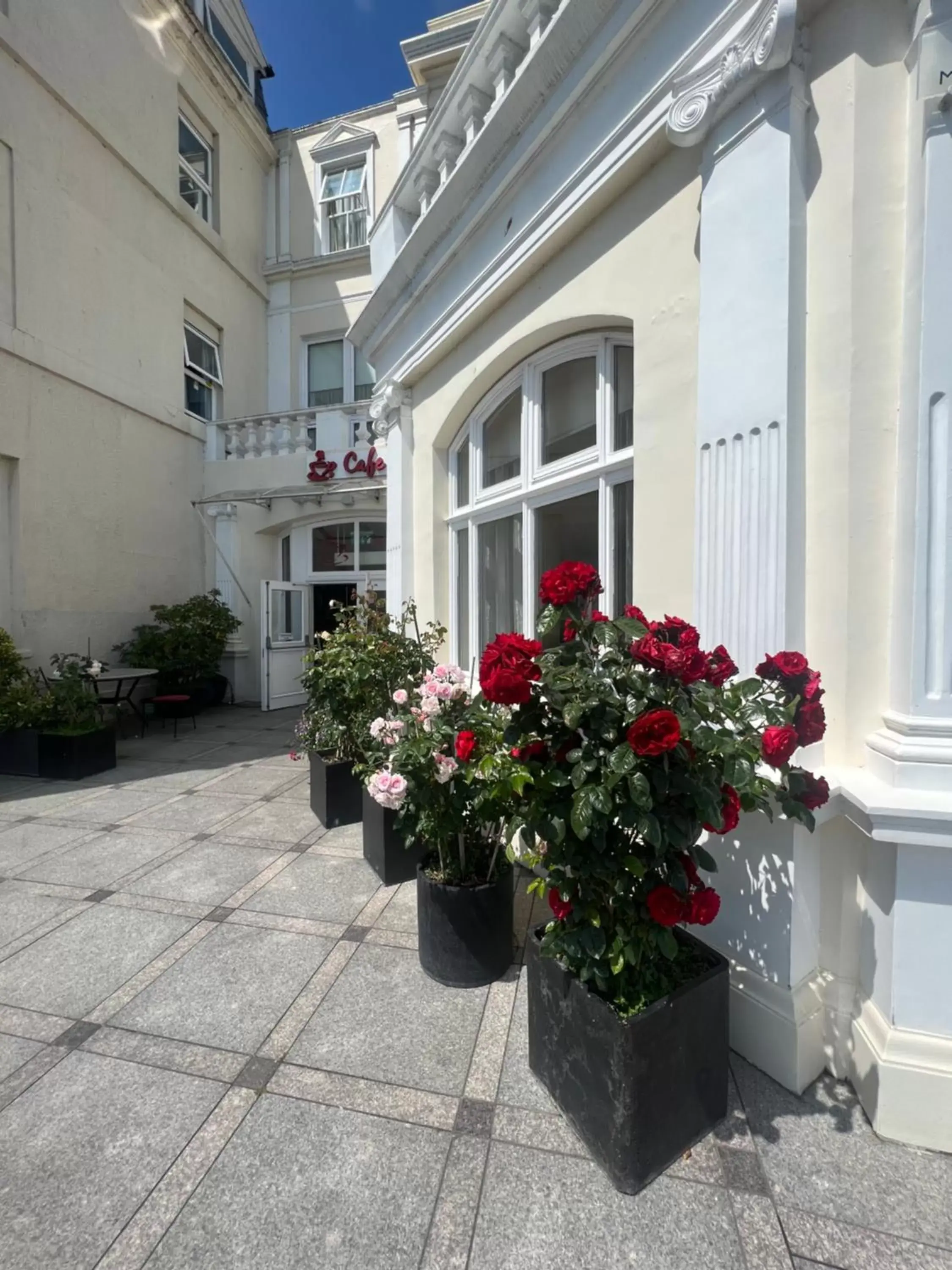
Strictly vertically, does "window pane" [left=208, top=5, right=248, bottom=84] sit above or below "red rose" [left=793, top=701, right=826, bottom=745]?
above

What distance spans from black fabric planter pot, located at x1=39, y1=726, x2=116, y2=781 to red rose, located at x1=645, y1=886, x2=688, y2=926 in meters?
6.00

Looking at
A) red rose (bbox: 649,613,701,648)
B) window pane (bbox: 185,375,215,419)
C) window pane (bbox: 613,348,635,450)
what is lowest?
red rose (bbox: 649,613,701,648)

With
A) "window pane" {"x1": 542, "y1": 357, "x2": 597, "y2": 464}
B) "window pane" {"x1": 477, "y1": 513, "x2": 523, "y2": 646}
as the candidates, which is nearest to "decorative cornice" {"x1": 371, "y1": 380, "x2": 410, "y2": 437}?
"window pane" {"x1": 477, "y1": 513, "x2": 523, "y2": 646}

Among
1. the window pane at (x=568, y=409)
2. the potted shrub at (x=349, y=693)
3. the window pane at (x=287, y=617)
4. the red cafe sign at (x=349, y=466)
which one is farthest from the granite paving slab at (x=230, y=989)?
the red cafe sign at (x=349, y=466)

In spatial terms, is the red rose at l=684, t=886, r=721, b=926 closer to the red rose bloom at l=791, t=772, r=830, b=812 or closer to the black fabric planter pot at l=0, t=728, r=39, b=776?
the red rose bloom at l=791, t=772, r=830, b=812

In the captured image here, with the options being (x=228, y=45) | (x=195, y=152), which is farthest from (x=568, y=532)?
(x=228, y=45)

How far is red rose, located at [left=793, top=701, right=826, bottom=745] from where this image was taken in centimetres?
170

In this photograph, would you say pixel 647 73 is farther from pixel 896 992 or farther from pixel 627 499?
pixel 896 992

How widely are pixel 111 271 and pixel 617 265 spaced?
8580 millimetres

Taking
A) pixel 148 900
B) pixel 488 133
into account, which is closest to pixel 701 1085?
pixel 148 900

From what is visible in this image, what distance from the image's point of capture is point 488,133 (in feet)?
11.0

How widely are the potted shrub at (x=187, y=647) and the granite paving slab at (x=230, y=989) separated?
6.21 meters

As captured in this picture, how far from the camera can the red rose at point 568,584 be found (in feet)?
5.77

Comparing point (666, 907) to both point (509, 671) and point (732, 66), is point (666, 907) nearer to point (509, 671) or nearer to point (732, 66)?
point (509, 671)
